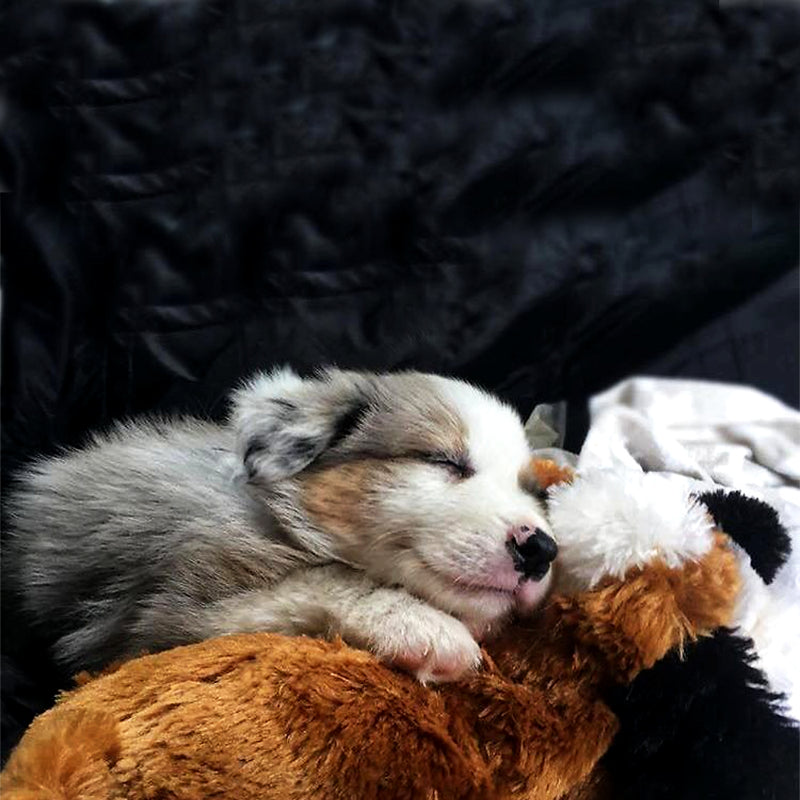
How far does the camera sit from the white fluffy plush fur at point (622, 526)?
0.90 metres

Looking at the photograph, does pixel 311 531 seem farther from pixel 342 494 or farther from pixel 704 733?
pixel 704 733

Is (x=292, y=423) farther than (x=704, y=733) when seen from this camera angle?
Yes

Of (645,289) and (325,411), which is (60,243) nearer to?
(325,411)

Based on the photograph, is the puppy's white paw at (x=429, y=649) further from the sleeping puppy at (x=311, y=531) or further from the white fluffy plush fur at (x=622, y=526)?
the white fluffy plush fur at (x=622, y=526)

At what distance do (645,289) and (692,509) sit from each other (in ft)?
2.38

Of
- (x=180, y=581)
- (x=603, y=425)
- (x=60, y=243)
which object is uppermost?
(x=60, y=243)

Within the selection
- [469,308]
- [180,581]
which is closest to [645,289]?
[469,308]

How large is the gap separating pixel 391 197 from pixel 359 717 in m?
0.96

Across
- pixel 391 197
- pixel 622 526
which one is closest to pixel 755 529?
pixel 622 526

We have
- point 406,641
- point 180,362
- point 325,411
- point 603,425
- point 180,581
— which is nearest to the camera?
point 406,641

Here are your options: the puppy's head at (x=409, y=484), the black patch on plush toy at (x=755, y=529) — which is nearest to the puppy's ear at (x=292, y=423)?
the puppy's head at (x=409, y=484)

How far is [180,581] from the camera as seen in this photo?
41.5 inches

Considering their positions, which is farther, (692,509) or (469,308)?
(469,308)

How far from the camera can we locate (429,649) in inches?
35.1
